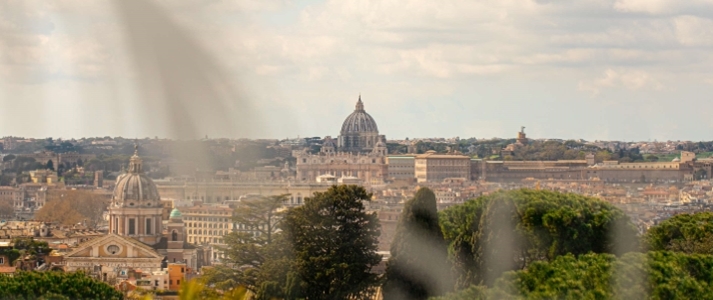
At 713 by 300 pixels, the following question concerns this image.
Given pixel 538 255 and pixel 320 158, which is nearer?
pixel 538 255

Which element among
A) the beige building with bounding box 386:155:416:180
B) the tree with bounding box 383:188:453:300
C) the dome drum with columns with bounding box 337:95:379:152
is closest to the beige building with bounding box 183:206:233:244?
the tree with bounding box 383:188:453:300

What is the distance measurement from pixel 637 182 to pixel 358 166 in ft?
43.9

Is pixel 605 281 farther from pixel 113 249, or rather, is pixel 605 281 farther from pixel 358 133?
pixel 358 133

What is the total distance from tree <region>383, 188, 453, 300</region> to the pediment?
18.4 meters

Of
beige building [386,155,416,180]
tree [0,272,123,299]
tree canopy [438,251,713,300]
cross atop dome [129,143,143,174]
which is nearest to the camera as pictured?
tree canopy [438,251,713,300]

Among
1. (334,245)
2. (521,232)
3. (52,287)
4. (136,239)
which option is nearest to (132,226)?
(136,239)

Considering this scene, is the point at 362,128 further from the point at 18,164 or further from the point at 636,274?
the point at 636,274

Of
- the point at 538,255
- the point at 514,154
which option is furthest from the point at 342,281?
the point at 514,154

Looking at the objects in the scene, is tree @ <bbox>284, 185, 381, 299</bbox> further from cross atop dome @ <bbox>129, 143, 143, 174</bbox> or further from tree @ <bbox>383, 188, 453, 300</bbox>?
cross atop dome @ <bbox>129, 143, 143, 174</bbox>

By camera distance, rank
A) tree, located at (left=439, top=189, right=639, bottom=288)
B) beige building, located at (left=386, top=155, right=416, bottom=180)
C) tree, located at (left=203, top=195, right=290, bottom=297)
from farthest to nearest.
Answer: beige building, located at (left=386, top=155, right=416, bottom=180) → tree, located at (left=203, top=195, right=290, bottom=297) → tree, located at (left=439, top=189, right=639, bottom=288)

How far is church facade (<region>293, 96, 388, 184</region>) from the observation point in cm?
8069

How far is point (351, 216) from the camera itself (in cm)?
1777

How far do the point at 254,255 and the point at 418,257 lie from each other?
309cm

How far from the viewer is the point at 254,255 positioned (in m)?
18.8
